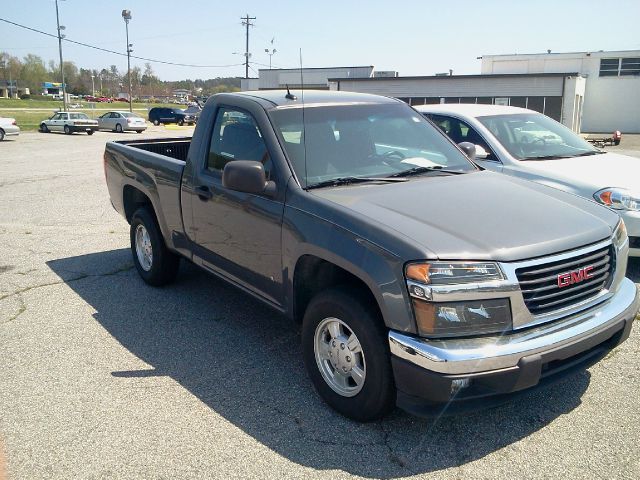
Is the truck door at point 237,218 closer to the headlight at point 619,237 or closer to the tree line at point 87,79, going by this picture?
the headlight at point 619,237

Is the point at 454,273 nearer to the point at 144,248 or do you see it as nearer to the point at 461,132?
the point at 144,248

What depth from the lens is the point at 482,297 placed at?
2.87 meters

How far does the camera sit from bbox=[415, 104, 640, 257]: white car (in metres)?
5.82

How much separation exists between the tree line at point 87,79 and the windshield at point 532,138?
101384 mm

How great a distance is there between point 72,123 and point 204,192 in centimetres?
3455

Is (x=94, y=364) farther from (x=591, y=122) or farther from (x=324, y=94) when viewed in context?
(x=591, y=122)

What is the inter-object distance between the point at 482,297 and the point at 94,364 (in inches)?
112

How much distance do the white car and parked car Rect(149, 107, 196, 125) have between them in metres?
40.8

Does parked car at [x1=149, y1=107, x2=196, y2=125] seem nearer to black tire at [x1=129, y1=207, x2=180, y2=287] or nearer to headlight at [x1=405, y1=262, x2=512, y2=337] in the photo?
black tire at [x1=129, y1=207, x2=180, y2=287]

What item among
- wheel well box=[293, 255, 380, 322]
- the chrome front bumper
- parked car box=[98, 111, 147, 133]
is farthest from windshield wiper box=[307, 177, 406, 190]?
parked car box=[98, 111, 147, 133]

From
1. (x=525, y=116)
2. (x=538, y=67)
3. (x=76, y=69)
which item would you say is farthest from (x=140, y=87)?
(x=525, y=116)

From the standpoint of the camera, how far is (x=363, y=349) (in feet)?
10.4

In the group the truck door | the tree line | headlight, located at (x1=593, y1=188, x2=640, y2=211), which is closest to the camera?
the truck door

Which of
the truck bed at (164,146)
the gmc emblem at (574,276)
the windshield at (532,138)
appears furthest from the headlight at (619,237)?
the truck bed at (164,146)
